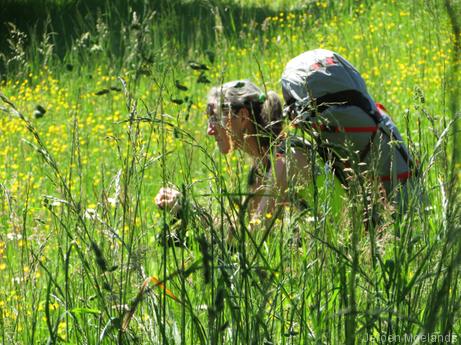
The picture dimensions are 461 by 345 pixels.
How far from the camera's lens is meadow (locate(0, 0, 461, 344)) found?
175 cm

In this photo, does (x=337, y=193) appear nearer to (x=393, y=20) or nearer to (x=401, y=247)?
(x=401, y=247)

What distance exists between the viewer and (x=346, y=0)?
9.85 meters

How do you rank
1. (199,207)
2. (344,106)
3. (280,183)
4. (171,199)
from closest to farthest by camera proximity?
(199,207)
(171,199)
(280,183)
(344,106)

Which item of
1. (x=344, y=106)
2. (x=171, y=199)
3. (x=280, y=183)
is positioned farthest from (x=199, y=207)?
(x=344, y=106)

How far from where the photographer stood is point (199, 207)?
1776mm

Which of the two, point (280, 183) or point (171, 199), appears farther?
point (280, 183)

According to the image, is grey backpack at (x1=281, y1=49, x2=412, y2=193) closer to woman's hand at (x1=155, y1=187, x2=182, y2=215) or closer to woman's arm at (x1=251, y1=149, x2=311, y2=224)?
woman's arm at (x1=251, y1=149, x2=311, y2=224)

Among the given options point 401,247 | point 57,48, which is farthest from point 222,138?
point 57,48

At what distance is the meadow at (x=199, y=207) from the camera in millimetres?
1754

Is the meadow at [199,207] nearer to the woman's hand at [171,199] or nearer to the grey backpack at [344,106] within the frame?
the woman's hand at [171,199]

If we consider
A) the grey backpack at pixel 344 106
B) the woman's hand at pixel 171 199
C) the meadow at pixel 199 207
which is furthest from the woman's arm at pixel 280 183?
the grey backpack at pixel 344 106

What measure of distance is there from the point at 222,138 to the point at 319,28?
5591 millimetres

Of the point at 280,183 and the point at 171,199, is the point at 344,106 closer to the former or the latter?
the point at 280,183

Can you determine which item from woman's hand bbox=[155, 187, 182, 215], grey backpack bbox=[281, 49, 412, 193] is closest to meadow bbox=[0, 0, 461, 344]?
woman's hand bbox=[155, 187, 182, 215]
